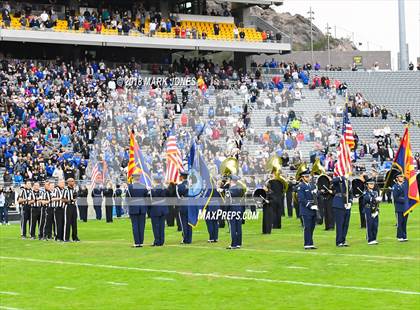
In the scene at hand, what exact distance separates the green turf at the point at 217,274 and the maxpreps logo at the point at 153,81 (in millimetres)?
21988

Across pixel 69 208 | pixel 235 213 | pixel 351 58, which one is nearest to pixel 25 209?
pixel 69 208

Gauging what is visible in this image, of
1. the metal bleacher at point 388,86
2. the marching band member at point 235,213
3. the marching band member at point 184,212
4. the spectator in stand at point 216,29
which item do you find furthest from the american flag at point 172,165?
the metal bleacher at point 388,86

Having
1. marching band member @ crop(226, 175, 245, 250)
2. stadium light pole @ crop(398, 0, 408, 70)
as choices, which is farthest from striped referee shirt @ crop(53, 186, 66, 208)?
stadium light pole @ crop(398, 0, 408, 70)

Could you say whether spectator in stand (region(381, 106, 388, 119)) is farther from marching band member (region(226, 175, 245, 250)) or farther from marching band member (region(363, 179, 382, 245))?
marching band member (region(363, 179, 382, 245))

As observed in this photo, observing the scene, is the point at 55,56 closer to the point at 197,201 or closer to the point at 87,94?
the point at 87,94

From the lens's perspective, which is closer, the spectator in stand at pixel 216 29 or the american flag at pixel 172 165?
the american flag at pixel 172 165

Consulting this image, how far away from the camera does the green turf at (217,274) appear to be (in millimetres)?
13853

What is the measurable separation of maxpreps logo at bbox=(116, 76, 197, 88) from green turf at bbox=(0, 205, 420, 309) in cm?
2199

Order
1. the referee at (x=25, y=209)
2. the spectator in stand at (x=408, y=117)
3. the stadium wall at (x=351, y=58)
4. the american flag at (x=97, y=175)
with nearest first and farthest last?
the referee at (x=25, y=209)
the american flag at (x=97, y=175)
the spectator in stand at (x=408, y=117)
the stadium wall at (x=351, y=58)

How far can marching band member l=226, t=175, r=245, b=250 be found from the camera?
826 inches

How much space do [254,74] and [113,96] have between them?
12.2 metres

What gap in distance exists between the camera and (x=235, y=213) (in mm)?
21078

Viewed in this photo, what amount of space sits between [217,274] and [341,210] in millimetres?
4709

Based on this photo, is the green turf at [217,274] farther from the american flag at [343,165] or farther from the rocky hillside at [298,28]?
the rocky hillside at [298,28]
